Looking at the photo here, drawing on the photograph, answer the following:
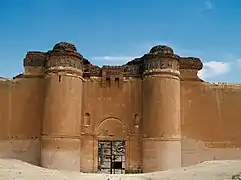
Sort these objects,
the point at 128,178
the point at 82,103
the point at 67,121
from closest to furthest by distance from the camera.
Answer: the point at 128,178
the point at 67,121
the point at 82,103

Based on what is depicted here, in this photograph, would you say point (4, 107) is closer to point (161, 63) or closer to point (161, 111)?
point (161, 111)

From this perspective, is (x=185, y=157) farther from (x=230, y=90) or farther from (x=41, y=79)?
(x=41, y=79)

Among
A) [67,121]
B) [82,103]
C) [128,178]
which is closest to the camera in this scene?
[128,178]

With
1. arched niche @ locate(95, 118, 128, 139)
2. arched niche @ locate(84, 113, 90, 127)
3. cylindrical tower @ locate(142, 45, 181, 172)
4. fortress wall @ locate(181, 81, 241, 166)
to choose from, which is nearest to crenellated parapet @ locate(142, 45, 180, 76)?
cylindrical tower @ locate(142, 45, 181, 172)

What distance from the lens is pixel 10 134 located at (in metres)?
19.7

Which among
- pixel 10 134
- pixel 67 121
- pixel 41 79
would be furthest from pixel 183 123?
pixel 10 134

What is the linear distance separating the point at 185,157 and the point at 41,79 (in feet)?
29.8

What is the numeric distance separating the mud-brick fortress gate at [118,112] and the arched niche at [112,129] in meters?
0.06

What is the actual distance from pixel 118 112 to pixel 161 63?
3605mm

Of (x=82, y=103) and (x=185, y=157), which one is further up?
(x=82, y=103)

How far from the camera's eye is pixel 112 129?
1998 cm

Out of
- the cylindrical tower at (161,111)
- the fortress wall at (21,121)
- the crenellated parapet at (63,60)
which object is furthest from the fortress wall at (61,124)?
the cylindrical tower at (161,111)

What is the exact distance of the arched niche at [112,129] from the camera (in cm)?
1991

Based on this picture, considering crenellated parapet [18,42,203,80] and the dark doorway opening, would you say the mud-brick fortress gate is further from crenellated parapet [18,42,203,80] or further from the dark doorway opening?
the dark doorway opening
